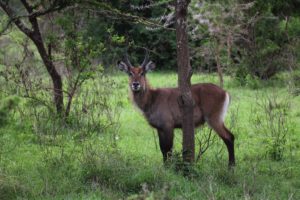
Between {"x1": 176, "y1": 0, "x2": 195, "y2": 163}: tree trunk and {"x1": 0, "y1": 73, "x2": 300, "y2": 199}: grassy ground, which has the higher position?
{"x1": 176, "y1": 0, "x2": 195, "y2": 163}: tree trunk

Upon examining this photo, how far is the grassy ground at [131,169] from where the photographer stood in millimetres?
5199

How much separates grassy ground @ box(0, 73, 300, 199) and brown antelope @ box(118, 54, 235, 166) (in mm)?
345

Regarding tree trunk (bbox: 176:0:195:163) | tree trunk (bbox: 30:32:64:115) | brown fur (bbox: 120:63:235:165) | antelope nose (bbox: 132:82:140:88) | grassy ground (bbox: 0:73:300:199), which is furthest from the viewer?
tree trunk (bbox: 30:32:64:115)

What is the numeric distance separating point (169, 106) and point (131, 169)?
1.78 meters

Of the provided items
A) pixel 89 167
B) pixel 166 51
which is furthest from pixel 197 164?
pixel 166 51

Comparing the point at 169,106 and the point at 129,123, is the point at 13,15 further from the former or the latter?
the point at 129,123

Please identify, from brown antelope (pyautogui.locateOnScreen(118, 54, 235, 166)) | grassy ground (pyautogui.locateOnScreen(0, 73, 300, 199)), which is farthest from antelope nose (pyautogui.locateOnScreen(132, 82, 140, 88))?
grassy ground (pyautogui.locateOnScreen(0, 73, 300, 199))

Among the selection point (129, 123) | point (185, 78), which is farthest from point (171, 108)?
point (129, 123)

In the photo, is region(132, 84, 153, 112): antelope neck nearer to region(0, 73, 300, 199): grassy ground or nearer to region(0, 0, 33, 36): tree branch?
region(0, 73, 300, 199): grassy ground

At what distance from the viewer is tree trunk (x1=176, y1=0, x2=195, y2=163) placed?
19.0ft

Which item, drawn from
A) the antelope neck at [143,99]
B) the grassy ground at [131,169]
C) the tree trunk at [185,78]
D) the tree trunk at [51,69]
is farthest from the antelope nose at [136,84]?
the tree trunk at [51,69]

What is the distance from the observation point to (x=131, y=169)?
5.68 m

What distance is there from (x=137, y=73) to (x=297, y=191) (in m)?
2.76

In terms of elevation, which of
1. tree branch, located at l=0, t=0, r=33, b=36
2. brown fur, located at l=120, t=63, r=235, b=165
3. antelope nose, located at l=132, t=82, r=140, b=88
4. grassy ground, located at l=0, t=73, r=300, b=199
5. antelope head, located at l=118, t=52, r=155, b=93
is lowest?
grassy ground, located at l=0, t=73, r=300, b=199
